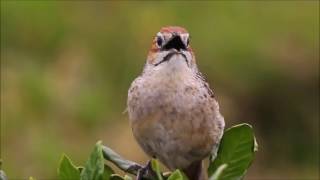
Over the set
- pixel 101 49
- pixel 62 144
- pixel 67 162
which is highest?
pixel 67 162

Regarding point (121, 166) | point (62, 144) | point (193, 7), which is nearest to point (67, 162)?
point (121, 166)

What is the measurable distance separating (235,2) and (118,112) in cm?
109

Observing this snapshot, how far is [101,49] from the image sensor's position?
557 centimetres

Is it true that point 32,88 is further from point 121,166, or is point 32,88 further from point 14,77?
point 121,166

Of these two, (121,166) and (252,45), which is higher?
(121,166)

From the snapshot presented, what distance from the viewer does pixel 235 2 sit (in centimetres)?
579

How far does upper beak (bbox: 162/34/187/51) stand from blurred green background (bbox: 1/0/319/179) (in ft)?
9.24

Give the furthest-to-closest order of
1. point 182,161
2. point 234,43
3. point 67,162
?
point 234,43, point 182,161, point 67,162

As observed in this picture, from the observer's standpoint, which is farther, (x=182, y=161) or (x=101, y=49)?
(x=101, y=49)

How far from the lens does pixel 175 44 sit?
2.21 m

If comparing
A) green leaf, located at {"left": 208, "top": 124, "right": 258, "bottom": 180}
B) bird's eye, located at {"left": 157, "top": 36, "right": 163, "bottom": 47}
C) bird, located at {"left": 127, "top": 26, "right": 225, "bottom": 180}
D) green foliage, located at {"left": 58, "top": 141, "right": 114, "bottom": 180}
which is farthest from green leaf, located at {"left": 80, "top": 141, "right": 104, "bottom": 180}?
bird's eye, located at {"left": 157, "top": 36, "right": 163, "bottom": 47}

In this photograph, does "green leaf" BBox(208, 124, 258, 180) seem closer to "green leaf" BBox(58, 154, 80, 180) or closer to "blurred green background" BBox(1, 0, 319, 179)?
"green leaf" BBox(58, 154, 80, 180)

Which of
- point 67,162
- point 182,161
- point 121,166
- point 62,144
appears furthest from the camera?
point 62,144

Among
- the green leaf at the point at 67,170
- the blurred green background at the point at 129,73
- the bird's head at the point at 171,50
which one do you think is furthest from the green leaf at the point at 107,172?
the blurred green background at the point at 129,73
